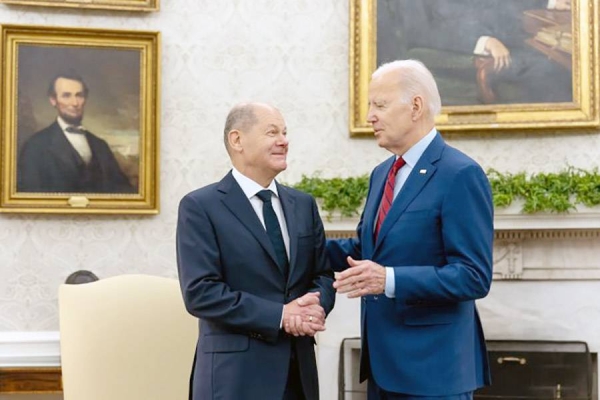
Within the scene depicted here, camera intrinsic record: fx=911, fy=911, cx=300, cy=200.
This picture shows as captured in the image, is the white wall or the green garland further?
the white wall

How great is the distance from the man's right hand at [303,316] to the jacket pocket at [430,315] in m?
0.28

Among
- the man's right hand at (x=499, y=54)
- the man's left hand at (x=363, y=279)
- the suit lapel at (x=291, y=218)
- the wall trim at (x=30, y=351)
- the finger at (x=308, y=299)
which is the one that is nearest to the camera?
the man's left hand at (x=363, y=279)

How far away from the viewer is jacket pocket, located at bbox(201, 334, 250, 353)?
2.88m

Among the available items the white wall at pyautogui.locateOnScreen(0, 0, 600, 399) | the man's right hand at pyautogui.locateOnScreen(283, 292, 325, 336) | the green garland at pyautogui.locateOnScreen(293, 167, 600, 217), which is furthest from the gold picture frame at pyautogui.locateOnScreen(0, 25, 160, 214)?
the man's right hand at pyautogui.locateOnScreen(283, 292, 325, 336)

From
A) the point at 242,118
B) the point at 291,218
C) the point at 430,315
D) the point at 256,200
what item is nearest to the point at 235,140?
the point at 242,118

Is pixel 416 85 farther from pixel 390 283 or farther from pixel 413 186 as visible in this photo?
pixel 390 283

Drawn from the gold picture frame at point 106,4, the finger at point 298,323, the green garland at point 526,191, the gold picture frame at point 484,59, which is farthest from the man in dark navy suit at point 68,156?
the finger at point 298,323

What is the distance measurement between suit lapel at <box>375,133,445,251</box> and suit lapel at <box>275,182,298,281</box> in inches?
10.7

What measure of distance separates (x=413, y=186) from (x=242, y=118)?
2.06ft

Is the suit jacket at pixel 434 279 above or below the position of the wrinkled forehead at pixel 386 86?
below

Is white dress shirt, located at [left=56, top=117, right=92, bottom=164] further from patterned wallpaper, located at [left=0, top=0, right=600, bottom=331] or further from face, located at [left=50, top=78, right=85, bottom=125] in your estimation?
patterned wallpaper, located at [left=0, top=0, right=600, bottom=331]

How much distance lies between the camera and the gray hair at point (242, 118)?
308 centimetres

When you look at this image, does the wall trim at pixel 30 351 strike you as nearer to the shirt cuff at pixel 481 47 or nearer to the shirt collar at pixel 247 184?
the shirt collar at pixel 247 184

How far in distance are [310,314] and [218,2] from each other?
317 cm
